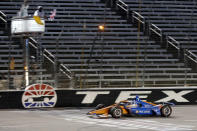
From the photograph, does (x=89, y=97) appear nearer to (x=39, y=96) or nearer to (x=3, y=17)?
(x=39, y=96)

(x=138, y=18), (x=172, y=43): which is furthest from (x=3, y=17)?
(x=172, y=43)

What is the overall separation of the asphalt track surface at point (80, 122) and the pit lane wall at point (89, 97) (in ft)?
3.14

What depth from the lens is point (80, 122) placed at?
15.4 meters

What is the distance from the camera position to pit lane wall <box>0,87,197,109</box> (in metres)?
20.4

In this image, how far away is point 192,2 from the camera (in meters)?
32.2

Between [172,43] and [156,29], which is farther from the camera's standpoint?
[156,29]

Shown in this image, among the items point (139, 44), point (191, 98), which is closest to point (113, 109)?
point (191, 98)

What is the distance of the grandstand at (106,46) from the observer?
70.0 feet

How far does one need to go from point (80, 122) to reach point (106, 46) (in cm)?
1055

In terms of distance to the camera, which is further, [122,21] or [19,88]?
[122,21]

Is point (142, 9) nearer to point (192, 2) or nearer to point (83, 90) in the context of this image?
point (192, 2)

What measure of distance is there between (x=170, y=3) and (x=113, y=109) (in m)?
16.5

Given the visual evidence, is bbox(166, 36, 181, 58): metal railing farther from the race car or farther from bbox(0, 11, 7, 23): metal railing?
the race car

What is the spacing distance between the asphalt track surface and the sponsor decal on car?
3.27 feet
